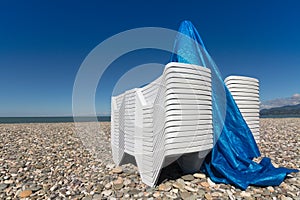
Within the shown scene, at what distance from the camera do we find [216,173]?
4.15m

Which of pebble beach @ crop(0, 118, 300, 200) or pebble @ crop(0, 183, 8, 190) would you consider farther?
pebble @ crop(0, 183, 8, 190)

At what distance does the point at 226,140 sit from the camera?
4414 mm

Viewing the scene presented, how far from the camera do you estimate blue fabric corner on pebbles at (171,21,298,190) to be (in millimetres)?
3906

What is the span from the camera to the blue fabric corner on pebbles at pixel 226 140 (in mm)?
3906

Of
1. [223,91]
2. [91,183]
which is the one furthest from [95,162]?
[223,91]

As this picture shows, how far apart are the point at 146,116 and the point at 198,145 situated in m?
1.11

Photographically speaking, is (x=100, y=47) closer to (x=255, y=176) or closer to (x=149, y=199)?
(x=149, y=199)

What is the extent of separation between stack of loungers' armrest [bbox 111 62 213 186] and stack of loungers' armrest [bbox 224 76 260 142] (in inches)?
58.1

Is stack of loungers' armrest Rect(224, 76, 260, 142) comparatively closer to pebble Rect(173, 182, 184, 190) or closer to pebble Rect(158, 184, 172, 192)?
pebble Rect(173, 182, 184, 190)

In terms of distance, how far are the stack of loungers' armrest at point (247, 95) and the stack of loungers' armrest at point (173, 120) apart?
4.84ft

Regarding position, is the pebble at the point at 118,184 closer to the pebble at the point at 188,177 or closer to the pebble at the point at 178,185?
the pebble at the point at 178,185

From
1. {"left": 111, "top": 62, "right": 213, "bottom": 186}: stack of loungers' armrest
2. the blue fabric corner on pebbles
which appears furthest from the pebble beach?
{"left": 111, "top": 62, "right": 213, "bottom": 186}: stack of loungers' armrest

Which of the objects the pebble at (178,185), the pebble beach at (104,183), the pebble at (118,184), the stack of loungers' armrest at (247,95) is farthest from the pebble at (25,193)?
the stack of loungers' armrest at (247,95)

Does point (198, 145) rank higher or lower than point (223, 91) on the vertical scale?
lower
